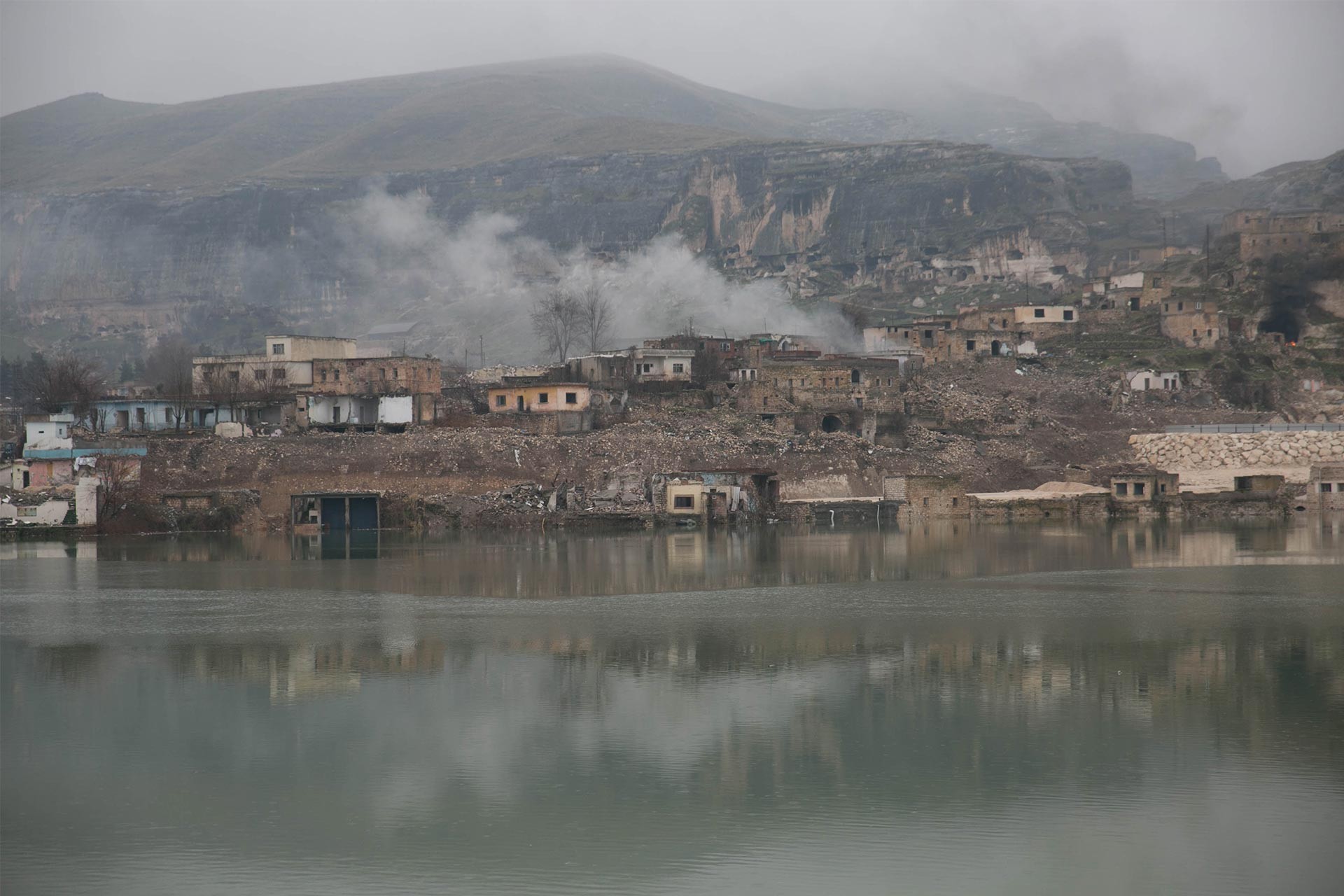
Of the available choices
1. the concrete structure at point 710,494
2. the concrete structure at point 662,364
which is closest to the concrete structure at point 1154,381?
the concrete structure at point 662,364

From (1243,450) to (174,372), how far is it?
197ft

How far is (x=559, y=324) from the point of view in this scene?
10744 cm

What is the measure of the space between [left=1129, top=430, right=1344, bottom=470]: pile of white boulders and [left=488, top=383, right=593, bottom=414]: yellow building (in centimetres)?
2229

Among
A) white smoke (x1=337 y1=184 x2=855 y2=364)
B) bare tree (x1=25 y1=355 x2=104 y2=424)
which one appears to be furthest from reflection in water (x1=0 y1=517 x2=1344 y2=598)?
white smoke (x1=337 y1=184 x2=855 y2=364)

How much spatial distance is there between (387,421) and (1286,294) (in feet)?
155

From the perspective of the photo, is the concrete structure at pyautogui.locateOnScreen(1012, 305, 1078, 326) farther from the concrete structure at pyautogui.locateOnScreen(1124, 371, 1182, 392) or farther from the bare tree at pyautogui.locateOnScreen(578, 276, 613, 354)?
the bare tree at pyautogui.locateOnScreen(578, 276, 613, 354)

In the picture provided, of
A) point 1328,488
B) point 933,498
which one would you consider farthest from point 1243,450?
point 933,498

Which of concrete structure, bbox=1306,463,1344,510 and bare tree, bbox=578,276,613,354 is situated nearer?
concrete structure, bbox=1306,463,1344,510

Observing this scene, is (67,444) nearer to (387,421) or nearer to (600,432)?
(387,421)

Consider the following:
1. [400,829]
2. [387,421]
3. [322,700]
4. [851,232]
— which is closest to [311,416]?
[387,421]

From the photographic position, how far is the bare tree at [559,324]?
101375 millimetres

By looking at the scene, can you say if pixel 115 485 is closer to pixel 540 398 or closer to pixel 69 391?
pixel 540 398

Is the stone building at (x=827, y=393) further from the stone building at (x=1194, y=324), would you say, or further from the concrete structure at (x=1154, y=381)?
the stone building at (x=1194, y=324)

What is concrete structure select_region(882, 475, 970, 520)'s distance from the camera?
54.5 m
